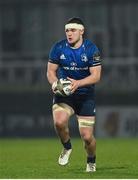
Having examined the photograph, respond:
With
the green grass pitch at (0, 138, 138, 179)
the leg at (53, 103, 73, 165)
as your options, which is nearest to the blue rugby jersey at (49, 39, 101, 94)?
the leg at (53, 103, 73, 165)

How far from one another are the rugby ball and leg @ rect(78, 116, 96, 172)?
494 millimetres

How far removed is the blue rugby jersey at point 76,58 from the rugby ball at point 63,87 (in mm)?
201

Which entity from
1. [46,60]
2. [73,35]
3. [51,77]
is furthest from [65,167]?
[46,60]

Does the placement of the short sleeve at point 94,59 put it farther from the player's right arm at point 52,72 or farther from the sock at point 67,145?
the sock at point 67,145

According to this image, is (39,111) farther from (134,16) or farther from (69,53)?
(69,53)

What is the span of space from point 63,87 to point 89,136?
84 centimetres

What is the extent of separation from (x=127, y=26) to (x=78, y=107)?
1125 inches

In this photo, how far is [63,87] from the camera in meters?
13.9

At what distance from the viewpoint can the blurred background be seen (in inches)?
1284

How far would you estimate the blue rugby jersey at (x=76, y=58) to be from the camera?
46.2 feet

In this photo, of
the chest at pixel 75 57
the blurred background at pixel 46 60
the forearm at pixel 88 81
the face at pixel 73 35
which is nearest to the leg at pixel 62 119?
the forearm at pixel 88 81

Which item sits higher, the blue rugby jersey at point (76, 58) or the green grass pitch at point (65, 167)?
the blue rugby jersey at point (76, 58)

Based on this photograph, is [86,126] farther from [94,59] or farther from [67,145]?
[94,59]

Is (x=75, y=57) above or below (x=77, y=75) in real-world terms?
above
